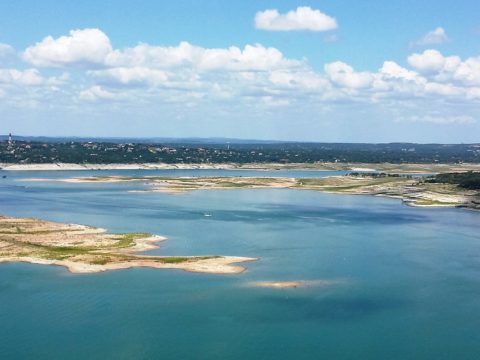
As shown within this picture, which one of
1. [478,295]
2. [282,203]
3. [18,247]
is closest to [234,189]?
[282,203]

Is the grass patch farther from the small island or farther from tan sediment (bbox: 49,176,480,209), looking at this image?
tan sediment (bbox: 49,176,480,209)

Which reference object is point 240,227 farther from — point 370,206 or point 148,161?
point 148,161

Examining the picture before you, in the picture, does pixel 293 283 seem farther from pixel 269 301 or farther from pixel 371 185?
pixel 371 185

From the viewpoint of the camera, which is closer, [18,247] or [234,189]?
[18,247]


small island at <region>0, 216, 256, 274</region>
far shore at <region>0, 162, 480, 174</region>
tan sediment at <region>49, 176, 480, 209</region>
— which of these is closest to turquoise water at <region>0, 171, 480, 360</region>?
small island at <region>0, 216, 256, 274</region>

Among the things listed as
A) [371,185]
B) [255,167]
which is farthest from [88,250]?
[255,167]

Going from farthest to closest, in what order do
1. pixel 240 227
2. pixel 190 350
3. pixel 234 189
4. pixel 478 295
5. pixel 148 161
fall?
pixel 148 161 < pixel 234 189 < pixel 240 227 < pixel 478 295 < pixel 190 350

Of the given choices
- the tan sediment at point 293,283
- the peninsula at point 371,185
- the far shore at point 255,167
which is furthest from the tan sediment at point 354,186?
the tan sediment at point 293,283
